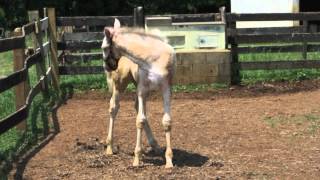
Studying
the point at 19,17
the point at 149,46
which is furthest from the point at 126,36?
the point at 19,17

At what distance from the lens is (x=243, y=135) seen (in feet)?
25.4

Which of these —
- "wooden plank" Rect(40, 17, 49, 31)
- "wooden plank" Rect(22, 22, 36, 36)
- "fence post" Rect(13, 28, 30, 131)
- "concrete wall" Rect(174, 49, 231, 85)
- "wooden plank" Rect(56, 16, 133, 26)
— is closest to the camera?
"fence post" Rect(13, 28, 30, 131)

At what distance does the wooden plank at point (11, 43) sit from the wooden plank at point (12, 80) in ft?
1.05

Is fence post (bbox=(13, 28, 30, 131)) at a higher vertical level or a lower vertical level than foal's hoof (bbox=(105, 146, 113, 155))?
higher

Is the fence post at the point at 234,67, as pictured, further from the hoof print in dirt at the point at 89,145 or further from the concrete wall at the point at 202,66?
the hoof print in dirt at the point at 89,145

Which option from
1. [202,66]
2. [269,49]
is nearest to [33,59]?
[202,66]

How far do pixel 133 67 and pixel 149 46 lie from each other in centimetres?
50

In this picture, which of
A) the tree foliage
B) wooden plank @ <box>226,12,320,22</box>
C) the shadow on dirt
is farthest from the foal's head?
the tree foliage

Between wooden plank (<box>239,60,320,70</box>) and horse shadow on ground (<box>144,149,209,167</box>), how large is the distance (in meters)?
5.30

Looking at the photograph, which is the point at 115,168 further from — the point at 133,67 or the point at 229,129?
the point at 229,129

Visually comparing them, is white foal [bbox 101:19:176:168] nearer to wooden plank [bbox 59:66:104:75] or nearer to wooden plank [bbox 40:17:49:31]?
wooden plank [bbox 40:17:49:31]

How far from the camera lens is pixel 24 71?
7414mm

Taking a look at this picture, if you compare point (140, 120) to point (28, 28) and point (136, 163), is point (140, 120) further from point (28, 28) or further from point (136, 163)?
point (28, 28)

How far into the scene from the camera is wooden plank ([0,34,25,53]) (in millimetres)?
6745
